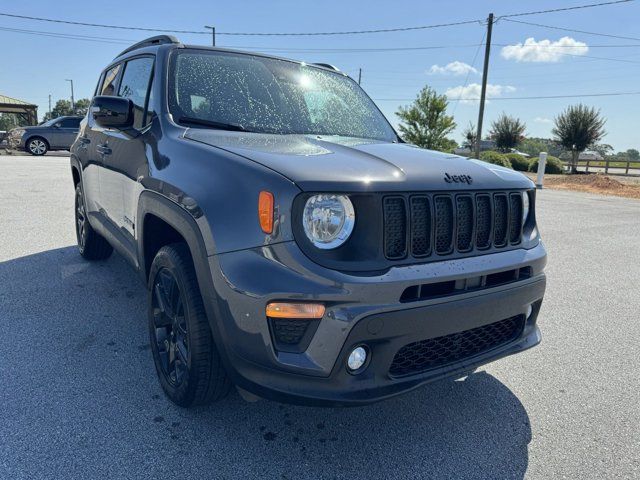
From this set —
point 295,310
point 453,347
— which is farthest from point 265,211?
point 453,347

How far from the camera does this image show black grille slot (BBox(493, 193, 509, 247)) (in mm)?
2350

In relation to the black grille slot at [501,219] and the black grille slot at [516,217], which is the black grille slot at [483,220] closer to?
the black grille slot at [501,219]

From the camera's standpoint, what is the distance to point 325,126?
3137 millimetres

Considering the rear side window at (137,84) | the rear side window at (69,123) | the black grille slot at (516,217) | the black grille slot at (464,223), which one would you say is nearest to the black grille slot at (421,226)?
the black grille slot at (464,223)

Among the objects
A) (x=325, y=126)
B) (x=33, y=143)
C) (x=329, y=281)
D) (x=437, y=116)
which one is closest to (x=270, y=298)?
(x=329, y=281)

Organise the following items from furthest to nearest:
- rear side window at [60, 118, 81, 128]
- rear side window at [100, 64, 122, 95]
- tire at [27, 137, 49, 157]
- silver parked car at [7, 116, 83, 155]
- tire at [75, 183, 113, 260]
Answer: rear side window at [60, 118, 81, 128], tire at [27, 137, 49, 157], silver parked car at [7, 116, 83, 155], tire at [75, 183, 113, 260], rear side window at [100, 64, 122, 95]

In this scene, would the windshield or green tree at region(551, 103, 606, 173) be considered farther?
green tree at region(551, 103, 606, 173)

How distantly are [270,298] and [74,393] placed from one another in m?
1.44

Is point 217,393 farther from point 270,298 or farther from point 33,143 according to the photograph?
point 33,143

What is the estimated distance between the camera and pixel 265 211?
6.14 ft

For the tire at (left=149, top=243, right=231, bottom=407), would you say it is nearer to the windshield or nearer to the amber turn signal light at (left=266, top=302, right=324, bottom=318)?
the amber turn signal light at (left=266, top=302, right=324, bottom=318)

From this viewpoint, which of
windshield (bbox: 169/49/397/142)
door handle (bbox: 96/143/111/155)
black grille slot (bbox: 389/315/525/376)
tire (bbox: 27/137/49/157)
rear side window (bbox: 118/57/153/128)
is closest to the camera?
black grille slot (bbox: 389/315/525/376)

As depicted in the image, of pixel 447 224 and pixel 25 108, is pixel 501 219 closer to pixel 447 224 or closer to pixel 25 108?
pixel 447 224

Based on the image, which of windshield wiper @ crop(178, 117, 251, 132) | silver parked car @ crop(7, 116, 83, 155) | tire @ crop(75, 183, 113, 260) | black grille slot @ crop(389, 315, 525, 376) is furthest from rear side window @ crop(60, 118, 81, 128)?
black grille slot @ crop(389, 315, 525, 376)
